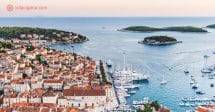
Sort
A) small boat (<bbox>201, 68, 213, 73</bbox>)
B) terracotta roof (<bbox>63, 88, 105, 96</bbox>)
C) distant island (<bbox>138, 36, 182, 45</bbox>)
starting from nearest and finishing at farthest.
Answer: terracotta roof (<bbox>63, 88, 105, 96</bbox>) < small boat (<bbox>201, 68, 213, 73</bbox>) < distant island (<bbox>138, 36, 182, 45</bbox>)

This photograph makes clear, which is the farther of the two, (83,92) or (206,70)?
(206,70)

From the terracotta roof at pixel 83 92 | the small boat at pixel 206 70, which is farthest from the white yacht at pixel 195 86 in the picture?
the terracotta roof at pixel 83 92

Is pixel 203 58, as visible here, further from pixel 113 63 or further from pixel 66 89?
pixel 66 89

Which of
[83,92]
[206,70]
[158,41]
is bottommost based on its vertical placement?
[158,41]

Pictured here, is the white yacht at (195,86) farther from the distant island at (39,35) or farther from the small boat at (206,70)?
the distant island at (39,35)

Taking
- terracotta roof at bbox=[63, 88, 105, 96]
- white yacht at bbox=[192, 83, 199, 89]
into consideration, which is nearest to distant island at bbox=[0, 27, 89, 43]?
white yacht at bbox=[192, 83, 199, 89]

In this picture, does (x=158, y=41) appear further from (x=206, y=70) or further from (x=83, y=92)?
(x=83, y=92)

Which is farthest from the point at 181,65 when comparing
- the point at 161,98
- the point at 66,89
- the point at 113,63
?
the point at 66,89

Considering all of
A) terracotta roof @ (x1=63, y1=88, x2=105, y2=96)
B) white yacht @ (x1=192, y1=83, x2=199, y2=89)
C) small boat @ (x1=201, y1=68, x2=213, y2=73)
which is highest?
terracotta roof @ (x1=63, y1=88, x2=105, y2=96)

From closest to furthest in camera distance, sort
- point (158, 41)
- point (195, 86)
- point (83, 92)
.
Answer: point (83, 92), point (195, 86), point (158, 41)

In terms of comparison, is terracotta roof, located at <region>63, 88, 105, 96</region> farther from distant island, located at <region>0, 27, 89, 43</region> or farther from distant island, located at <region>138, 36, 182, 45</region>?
distant island, located at <region>138, 36, 182, 45</region>

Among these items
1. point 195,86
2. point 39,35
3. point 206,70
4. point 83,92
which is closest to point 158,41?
point 39,35
